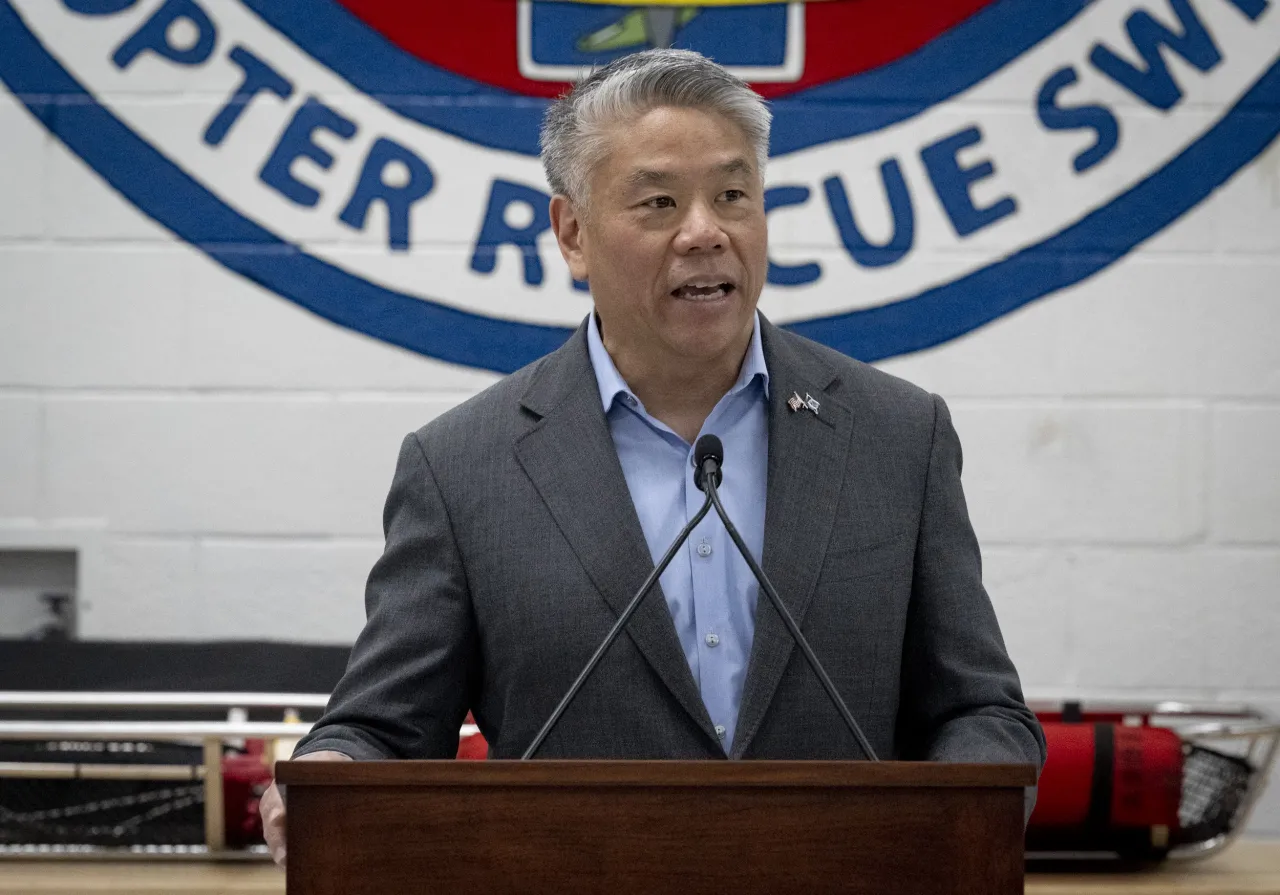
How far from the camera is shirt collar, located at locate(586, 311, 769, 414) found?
5.44 feet

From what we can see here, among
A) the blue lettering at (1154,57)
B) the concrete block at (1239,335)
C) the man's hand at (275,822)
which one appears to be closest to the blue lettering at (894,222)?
Answer: the blue lettering at (1154,57)

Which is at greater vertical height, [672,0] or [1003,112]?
[672,0]

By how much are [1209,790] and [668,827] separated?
132cm

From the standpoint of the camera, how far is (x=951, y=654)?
1518mm

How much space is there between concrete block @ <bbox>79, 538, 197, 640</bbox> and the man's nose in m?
1.43

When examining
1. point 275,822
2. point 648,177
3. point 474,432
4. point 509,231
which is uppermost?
point 509,231

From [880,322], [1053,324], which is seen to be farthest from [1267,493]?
[880,322]

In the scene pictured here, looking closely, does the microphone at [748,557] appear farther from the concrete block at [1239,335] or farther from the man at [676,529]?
the concrete block at [1239,335]

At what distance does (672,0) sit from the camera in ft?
8.89

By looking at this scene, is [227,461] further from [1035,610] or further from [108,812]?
[1035,610]

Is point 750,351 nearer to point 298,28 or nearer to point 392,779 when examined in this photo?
point 392,779

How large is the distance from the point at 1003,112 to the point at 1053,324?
15.2 inches

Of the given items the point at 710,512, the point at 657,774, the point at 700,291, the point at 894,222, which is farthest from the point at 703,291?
the point at 894,222

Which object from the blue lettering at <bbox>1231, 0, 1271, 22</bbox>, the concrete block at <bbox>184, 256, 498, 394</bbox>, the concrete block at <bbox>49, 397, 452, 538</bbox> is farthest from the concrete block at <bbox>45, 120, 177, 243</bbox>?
the blue lettering at <bbox>1231, 0, 1271, 22</bbox>
